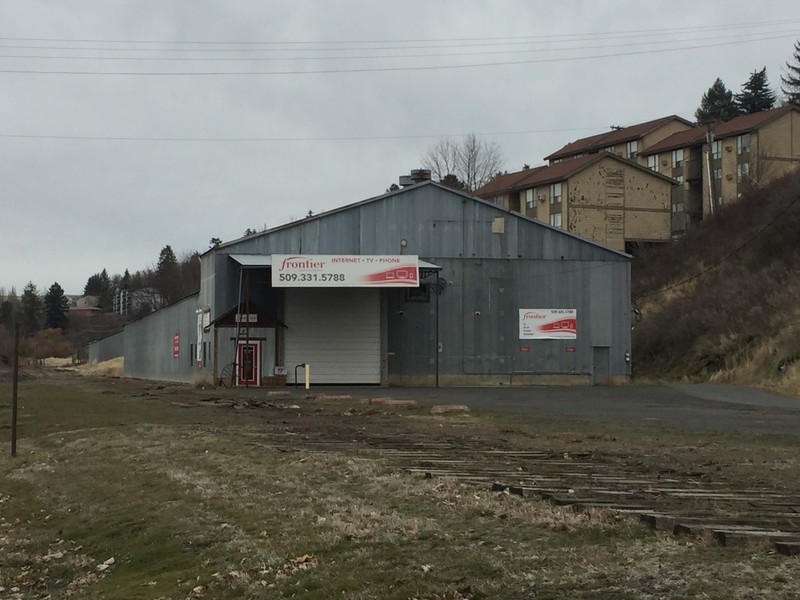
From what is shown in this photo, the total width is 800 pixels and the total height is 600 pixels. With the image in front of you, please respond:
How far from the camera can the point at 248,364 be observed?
1757 inches

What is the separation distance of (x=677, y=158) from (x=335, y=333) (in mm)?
51325

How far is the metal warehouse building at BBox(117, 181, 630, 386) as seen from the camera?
147ft

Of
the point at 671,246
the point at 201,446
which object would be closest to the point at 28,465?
the point at 201,446

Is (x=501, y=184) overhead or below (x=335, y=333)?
overhead

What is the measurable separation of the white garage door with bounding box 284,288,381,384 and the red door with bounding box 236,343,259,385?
1.48m

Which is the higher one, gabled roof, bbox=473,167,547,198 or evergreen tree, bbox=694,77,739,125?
evergreen tree, bbox=694,77,739,125

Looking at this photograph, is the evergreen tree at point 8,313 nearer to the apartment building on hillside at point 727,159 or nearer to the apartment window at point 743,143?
the apartment building on hillside at point 727,159

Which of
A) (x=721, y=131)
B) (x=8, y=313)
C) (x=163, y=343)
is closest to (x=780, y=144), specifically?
(x=721, y=131)

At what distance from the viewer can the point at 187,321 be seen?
55.0m

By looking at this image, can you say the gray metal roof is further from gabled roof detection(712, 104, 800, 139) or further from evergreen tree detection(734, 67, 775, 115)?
evergreen tree detection(734, 67, 775, 115)

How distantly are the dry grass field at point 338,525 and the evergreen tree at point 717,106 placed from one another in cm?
9872

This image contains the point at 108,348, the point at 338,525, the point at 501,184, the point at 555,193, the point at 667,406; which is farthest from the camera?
the point at 108,348

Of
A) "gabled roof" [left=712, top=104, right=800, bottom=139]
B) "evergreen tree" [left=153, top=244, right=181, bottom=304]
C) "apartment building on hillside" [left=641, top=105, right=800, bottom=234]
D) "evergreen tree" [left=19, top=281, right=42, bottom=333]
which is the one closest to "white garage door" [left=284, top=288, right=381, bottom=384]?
"apartment building on hillside" [left=641, top=105, right=800, bottom=234]

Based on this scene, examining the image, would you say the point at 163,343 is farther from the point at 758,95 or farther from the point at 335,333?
the point at 758,95
